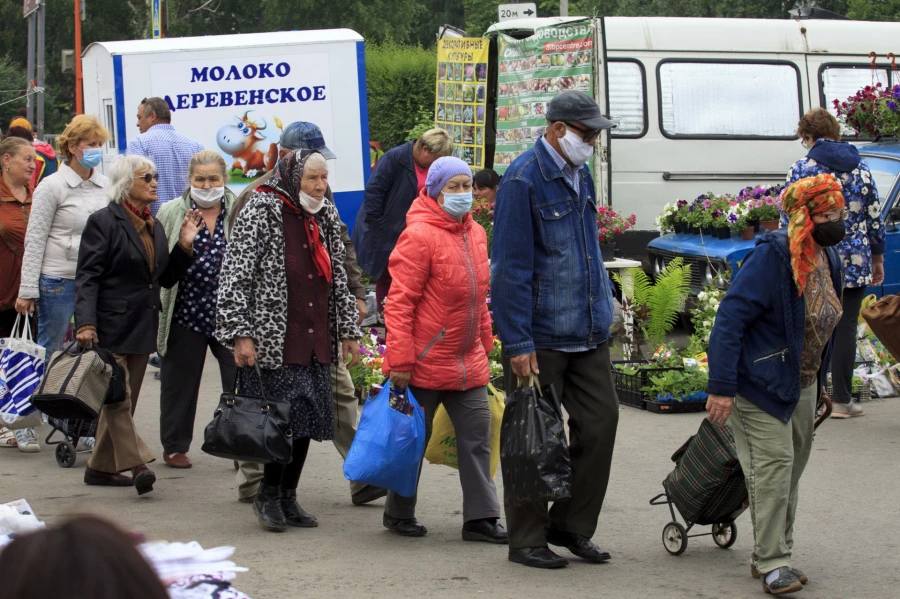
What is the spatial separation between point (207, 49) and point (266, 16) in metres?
39.8

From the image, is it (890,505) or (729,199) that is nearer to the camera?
(890,505)

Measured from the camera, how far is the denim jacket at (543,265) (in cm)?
527

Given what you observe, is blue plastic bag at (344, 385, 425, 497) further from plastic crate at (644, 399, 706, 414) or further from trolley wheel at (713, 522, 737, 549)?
plastic crate at (644, 399, 706, 414)

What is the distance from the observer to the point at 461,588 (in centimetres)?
511

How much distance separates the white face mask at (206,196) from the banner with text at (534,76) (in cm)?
528

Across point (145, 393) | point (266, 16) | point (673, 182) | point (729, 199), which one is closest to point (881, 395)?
point (729, 199)

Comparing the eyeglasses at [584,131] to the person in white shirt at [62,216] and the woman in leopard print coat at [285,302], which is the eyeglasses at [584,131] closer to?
the woman in leopard print coat at [285,302]

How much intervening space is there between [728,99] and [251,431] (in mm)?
9118

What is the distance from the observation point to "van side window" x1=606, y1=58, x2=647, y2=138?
12906mm

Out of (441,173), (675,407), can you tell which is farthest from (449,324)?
(675,407)

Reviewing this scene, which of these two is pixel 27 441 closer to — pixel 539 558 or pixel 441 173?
pixel 441 173

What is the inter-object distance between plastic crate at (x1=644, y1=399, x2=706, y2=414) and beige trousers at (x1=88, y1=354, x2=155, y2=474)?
3937mm

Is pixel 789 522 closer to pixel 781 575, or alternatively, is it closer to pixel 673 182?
pixel 781 575

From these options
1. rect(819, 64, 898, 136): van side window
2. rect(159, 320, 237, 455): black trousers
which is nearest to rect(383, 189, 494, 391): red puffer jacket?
rect(159, 320, 237, 455): black trousers
